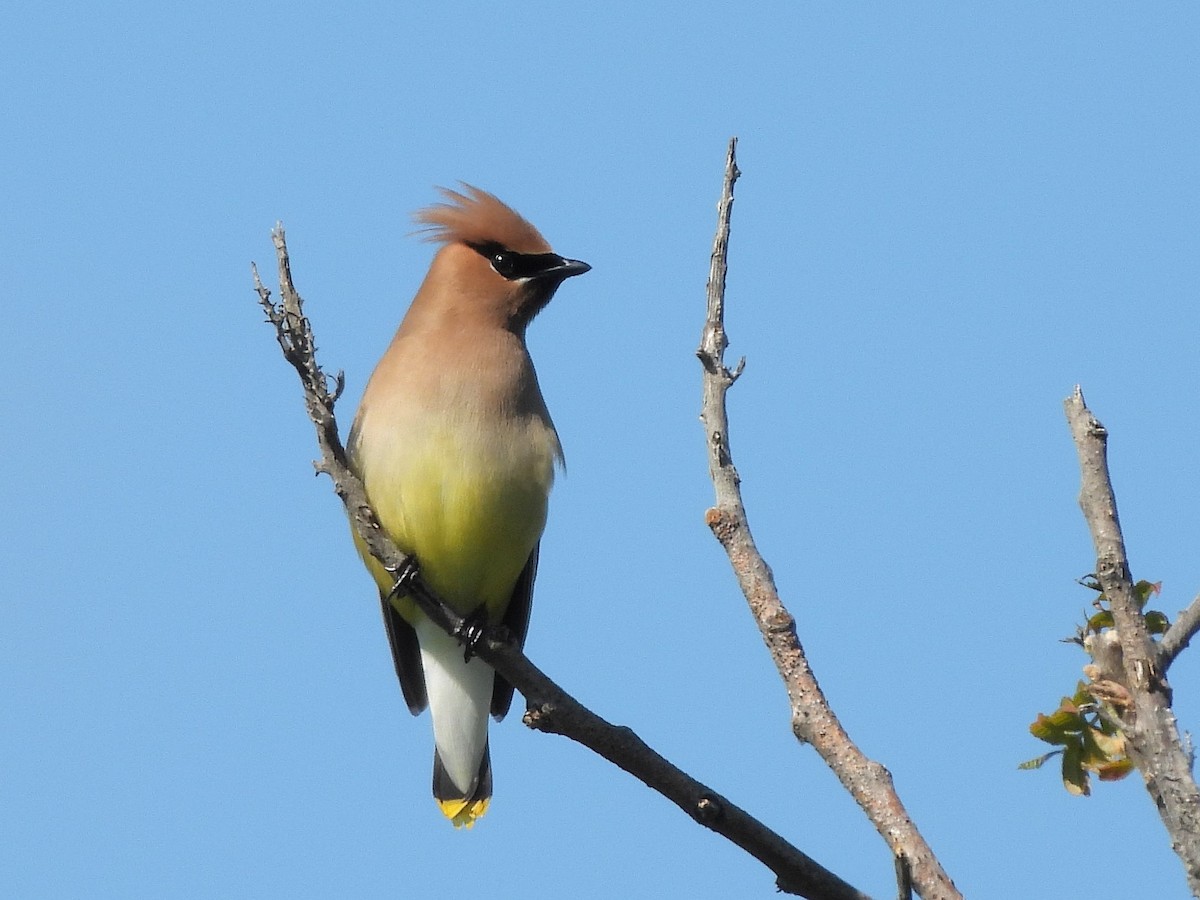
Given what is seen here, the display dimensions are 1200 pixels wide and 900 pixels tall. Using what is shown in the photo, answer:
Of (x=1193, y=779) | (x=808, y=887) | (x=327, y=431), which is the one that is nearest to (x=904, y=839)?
(x=808, y=887)

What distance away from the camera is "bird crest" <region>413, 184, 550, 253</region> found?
5789 millimetres

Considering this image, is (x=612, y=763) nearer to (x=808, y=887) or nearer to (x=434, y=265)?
(x=808, y=887)

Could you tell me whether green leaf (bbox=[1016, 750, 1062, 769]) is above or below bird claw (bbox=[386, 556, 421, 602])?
below

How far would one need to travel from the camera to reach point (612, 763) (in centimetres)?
349

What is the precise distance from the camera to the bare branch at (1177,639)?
8.44 feet

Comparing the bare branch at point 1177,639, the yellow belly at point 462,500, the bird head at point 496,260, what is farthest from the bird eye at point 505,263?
the bare branch at point 1177,639

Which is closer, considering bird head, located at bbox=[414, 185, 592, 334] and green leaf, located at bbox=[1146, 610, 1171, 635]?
green leaf, located at bbox=[1146, 610, 1171, 635]

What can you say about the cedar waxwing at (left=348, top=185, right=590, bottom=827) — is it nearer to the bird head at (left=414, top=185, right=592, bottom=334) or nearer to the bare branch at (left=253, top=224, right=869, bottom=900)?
the bird head at (left=414, top=185, right=592, bottom=334)

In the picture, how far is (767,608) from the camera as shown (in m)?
3.23

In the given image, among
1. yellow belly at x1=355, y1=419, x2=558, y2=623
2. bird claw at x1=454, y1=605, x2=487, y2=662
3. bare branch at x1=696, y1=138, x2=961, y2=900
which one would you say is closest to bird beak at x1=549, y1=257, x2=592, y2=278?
yellow belly at x1=355, y1=419, x2=558, y2=623

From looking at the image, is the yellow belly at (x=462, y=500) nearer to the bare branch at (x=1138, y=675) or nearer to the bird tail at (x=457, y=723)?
the bird tail at (x=457, y=723)

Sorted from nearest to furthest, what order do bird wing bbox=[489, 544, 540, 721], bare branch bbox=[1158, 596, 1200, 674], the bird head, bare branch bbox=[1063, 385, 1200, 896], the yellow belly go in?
bare branch bbox=[1063, 385, 1200, 896]
bare branch bbox=[1158, 596, 1200, 674]
the yellow belly
bird wing bbox=[489, 544, 540, 721]
the bird head

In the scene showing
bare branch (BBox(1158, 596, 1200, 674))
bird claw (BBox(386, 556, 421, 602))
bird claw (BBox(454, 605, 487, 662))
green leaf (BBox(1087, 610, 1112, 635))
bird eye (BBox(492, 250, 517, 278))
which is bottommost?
bare branch (BBox(1158, 596, 1200, 674))

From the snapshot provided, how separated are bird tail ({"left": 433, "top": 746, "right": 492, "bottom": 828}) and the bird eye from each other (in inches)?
68.0
